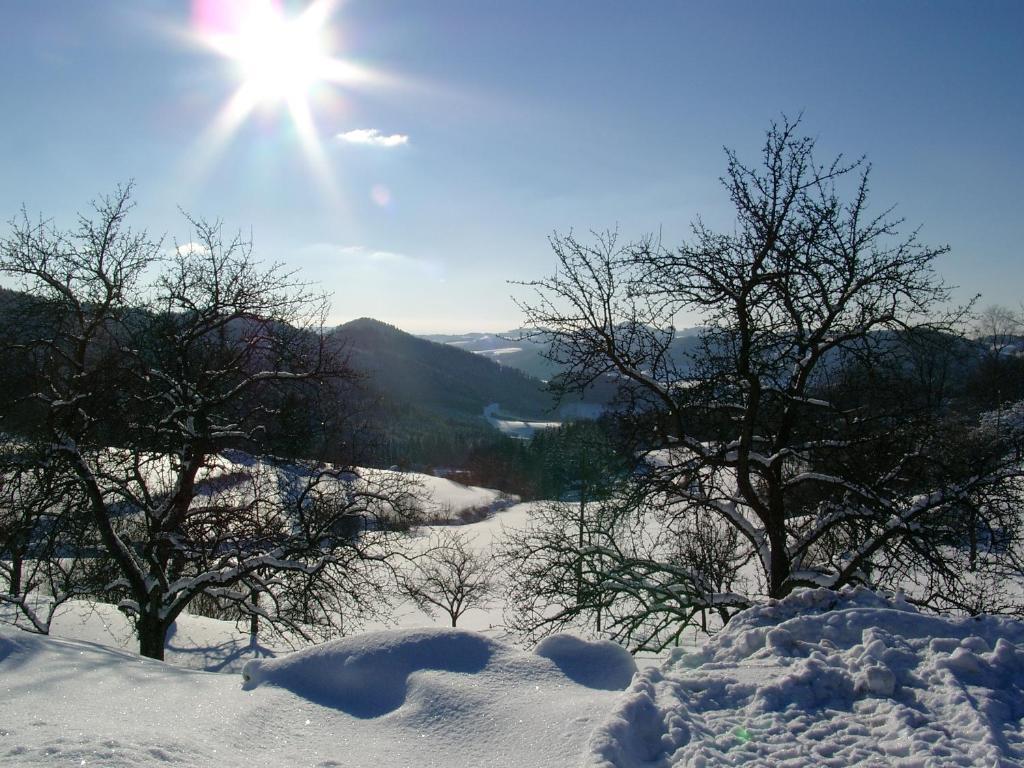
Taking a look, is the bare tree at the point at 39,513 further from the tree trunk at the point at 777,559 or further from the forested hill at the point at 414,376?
the forested hill at the point at 414,376

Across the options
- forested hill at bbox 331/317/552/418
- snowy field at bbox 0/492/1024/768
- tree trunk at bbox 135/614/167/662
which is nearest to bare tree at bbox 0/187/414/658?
tree trunk at bbox 135/614/167/662

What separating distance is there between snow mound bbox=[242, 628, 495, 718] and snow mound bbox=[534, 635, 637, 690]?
0.47 m

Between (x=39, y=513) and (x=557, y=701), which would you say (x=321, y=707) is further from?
(x=39, y=513)

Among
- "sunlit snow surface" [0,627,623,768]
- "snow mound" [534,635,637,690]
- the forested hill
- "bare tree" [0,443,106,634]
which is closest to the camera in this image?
"sunlit snow surface" [0,627,623,768]

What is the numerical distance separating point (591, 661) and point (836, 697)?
1551 millimetres

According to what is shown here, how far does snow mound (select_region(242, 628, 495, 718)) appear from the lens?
12.7 feet

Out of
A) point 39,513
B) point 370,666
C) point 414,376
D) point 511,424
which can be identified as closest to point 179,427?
point 39,513

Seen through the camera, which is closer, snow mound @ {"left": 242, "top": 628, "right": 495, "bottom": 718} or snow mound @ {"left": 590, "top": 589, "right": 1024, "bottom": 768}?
snow mound @ {"left": 590, "top": 589, "right": 1024, "bottom": 768}

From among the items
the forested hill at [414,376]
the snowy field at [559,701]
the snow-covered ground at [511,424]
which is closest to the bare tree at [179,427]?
the snowy field at [559,701]

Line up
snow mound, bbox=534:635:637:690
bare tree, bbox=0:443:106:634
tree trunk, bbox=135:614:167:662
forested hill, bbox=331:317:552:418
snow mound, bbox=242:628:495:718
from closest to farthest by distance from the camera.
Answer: snow mound, bbox=242:628:495:718, snow mound, bbox=534:635:637:690, bare tree, bbox=0:443:106:634, tree trunk, bbox=135:614:167:662, forested hill, bbox=331:317:552:418

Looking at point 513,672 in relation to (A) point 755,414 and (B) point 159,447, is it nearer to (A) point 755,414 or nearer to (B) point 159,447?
(A) point 755,414

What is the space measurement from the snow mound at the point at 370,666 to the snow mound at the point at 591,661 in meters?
0.47

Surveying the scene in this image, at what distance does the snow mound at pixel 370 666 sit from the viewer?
152 inches

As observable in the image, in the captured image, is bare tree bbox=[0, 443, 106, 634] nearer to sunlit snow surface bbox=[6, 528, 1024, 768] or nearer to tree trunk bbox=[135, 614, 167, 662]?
tree trunk bbox=[135, 614, 167, 662]
